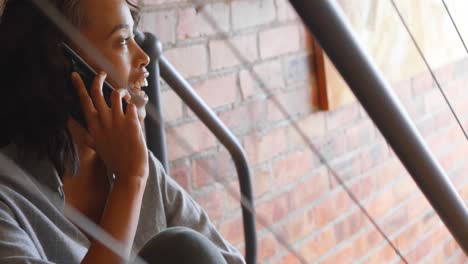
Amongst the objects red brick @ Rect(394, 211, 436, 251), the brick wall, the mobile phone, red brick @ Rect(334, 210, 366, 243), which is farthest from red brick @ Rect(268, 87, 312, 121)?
the mobile phone

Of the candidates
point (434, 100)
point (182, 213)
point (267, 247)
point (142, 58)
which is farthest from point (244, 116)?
point (434, 100)

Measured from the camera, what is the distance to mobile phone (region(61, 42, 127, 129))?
0.83 m

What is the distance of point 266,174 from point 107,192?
2.31ft

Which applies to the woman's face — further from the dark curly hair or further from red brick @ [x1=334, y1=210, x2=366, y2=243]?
red brick @ [x1=334, y1=210, x2=366, y2=243]

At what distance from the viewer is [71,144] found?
86 centimetres

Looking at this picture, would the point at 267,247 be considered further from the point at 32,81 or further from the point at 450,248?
the point at 450,248

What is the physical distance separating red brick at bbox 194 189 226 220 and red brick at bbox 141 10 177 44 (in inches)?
12.4

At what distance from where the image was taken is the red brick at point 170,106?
1.25 metres

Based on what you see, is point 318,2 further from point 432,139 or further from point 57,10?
point 432,139

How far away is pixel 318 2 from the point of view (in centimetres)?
42

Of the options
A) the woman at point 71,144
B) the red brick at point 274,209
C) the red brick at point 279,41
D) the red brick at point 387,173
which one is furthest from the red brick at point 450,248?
the woman at point 71,144

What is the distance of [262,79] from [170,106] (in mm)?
301

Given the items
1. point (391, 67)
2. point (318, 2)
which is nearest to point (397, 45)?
point (391, 67)

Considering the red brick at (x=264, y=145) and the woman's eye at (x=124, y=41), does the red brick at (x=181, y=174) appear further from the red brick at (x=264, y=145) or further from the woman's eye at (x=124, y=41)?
the woman's eye at (x=124, y=41)
